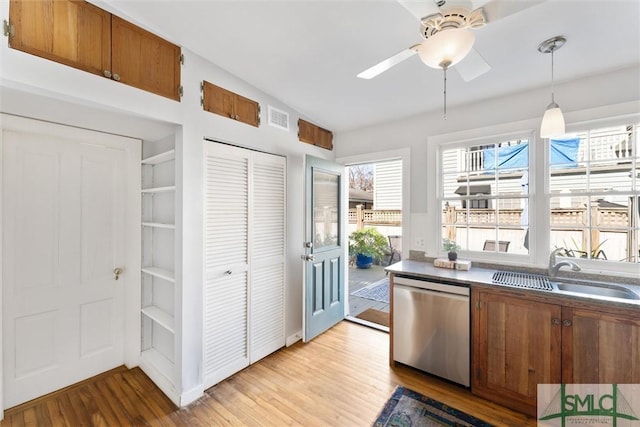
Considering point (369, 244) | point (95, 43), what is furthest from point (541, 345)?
point (369, 244)

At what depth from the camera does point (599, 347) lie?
174 centimetres

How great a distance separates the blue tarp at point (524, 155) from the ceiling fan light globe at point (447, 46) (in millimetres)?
1876

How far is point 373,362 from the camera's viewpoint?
8.61 ft

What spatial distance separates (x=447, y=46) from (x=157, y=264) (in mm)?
2815

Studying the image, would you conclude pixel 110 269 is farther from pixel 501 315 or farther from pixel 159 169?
pixel 501 315

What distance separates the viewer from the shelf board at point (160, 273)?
7.04 feet

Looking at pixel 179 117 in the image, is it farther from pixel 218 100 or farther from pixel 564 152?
pixel 564 152

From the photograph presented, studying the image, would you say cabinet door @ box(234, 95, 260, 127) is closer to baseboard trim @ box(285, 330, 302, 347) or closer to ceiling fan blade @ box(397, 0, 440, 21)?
ceiling fan blade @ box(397, 0, 440, 21)

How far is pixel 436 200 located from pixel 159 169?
9.39ft

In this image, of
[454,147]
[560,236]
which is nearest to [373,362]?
[560,236]

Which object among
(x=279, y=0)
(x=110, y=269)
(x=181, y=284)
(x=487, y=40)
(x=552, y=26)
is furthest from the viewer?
(x=110, y=269)

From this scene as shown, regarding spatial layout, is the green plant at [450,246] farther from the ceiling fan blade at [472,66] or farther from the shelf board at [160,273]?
the shelf board at [160,273]

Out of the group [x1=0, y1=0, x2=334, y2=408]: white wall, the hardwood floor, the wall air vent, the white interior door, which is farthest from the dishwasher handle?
the white interior door

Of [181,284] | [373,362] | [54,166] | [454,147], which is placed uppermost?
[454,147]
